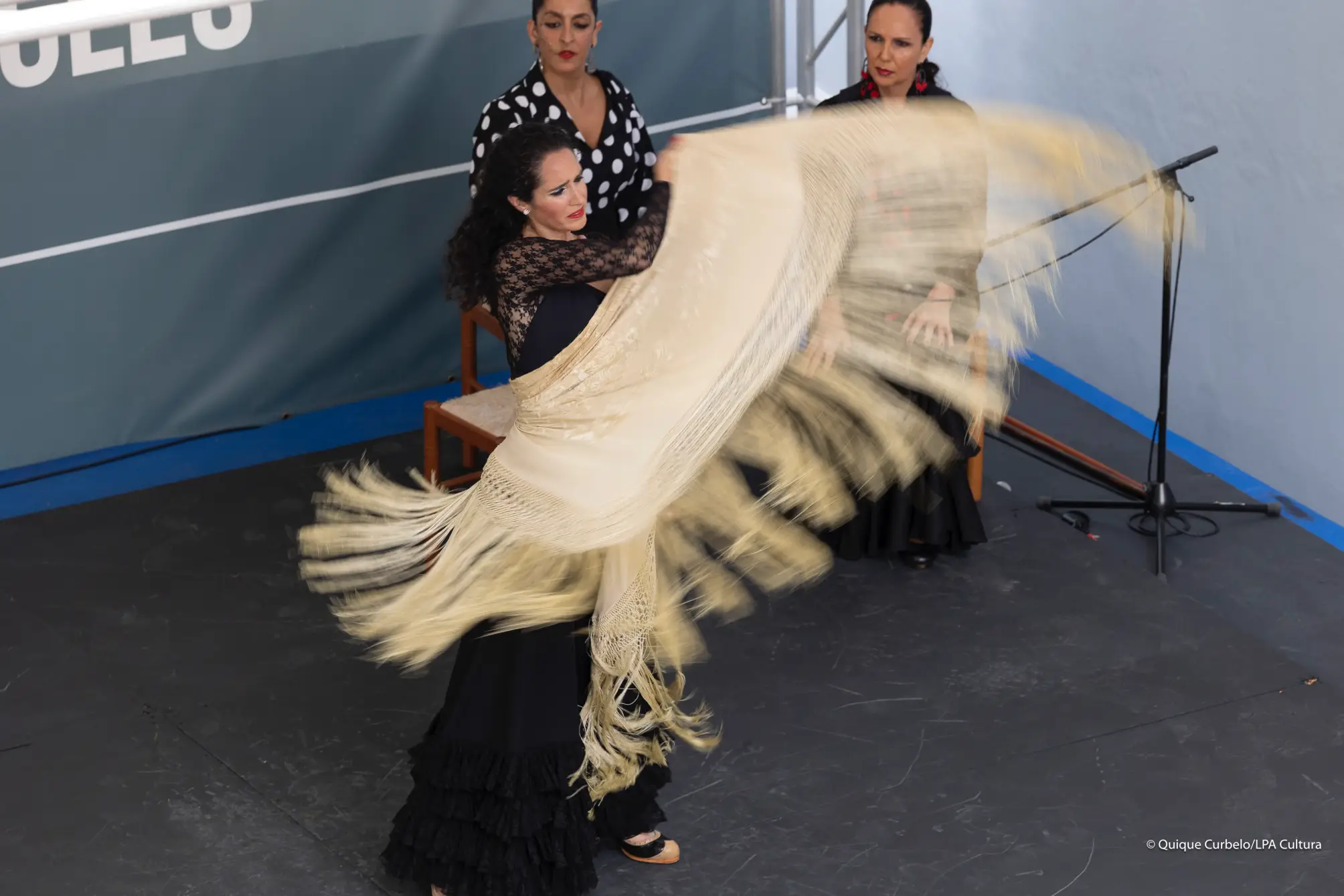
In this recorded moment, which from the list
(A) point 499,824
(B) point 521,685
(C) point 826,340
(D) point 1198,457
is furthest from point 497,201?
(D) point 1198,457

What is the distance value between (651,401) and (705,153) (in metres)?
0.42

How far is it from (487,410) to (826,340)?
157 centimetres

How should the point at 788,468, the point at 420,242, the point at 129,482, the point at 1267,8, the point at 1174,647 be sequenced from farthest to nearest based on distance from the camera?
1. the point at 420,242
2. the point at 129,482
3. the point at 1267,8
4. the point at 1174,647
5. the point at 788,468

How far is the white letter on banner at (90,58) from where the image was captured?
4.38 metres

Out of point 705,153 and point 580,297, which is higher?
point 705,153

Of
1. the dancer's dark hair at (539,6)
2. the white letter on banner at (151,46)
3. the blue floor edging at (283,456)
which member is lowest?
A: the blue floor edging at (283,456)

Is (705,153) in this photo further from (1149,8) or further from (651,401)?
(1149,8)

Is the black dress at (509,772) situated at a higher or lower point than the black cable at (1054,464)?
higher

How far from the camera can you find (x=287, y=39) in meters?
4.64

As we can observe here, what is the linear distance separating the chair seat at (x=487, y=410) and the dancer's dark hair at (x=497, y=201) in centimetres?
136

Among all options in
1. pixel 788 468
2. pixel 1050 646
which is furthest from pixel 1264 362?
pixel 788 468

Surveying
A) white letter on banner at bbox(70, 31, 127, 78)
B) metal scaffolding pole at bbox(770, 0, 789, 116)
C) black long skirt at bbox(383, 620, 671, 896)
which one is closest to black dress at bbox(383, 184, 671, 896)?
black long skirt at bbox(383, 620, 671, 896)

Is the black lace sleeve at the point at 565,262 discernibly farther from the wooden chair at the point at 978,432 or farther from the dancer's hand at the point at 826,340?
the wooden chair at the point at 978,432

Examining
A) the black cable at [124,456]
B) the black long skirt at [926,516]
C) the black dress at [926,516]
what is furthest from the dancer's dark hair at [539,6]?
the black cable at [124,456]
